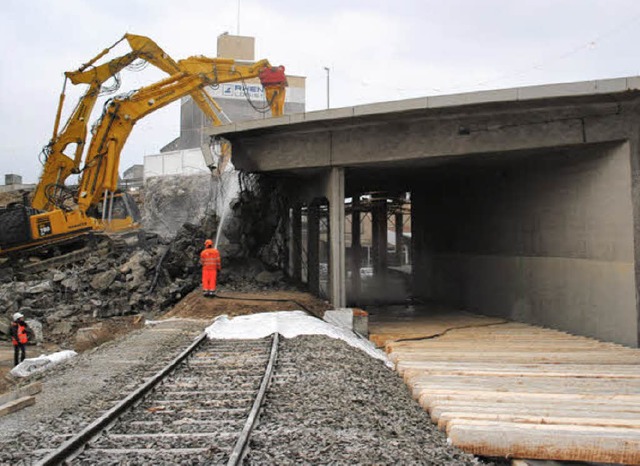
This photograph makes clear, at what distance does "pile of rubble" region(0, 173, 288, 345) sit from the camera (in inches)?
605

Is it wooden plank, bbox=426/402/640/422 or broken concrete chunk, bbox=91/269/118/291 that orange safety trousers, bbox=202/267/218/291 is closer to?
broken concrete chunk, bbox=91/269/118/291

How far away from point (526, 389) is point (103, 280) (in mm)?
13301

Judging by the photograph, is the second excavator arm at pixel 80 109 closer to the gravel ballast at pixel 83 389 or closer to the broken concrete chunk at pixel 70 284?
the broken concrete chunk at pixel 70 284

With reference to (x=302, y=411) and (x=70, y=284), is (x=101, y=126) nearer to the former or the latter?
(x=70, y=284)

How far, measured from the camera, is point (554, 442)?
14.9 feet

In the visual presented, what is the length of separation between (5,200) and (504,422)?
3779cm

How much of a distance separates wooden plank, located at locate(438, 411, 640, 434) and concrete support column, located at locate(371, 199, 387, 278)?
2386 cm

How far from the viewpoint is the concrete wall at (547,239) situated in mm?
10742

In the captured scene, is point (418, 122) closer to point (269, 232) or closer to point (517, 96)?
point (517, 96)

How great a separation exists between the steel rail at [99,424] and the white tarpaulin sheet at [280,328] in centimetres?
287

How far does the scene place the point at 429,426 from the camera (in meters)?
5.38

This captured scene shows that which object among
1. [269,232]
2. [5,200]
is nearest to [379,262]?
[269,232]

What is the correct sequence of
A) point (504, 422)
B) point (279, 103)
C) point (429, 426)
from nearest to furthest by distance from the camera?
1. point (504, 422)
2. point (429, 426)
3. point (279, 103)

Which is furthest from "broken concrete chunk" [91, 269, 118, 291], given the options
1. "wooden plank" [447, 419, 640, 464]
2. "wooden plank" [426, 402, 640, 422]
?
"wooden plank" [447, 419, 640, 464]
